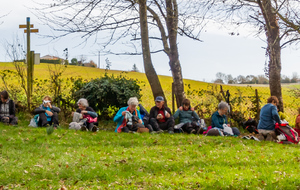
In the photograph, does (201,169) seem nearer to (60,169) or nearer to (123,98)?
(60,169)

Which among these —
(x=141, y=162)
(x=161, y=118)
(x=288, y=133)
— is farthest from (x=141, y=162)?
(x=288, y=133)

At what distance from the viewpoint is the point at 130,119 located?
11312 mm

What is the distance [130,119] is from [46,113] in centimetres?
296

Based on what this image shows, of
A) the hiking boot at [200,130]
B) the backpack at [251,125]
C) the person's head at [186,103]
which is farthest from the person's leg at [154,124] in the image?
the backpack at [251,125]

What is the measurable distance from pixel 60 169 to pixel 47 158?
100 cm

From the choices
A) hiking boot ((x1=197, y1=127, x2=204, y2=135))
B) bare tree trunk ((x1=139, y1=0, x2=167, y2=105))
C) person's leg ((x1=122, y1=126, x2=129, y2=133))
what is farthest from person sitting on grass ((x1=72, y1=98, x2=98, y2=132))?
bare tree trunk ((x1=139, y1=0, x2=167, y2=105))

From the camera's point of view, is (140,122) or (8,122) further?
(8,122)

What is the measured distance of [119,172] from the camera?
6.90 metres

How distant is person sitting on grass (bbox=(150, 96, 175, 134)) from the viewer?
38.3ft

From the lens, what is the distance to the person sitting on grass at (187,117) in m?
11.9

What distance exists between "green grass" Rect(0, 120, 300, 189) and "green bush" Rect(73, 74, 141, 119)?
11.6ft

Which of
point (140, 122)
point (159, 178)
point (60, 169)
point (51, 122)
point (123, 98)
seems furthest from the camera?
point (123, 98)

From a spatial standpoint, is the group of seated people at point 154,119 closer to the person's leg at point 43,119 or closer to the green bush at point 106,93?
the person's leg at point 43,119

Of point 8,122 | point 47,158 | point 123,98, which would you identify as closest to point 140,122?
point 123,98
